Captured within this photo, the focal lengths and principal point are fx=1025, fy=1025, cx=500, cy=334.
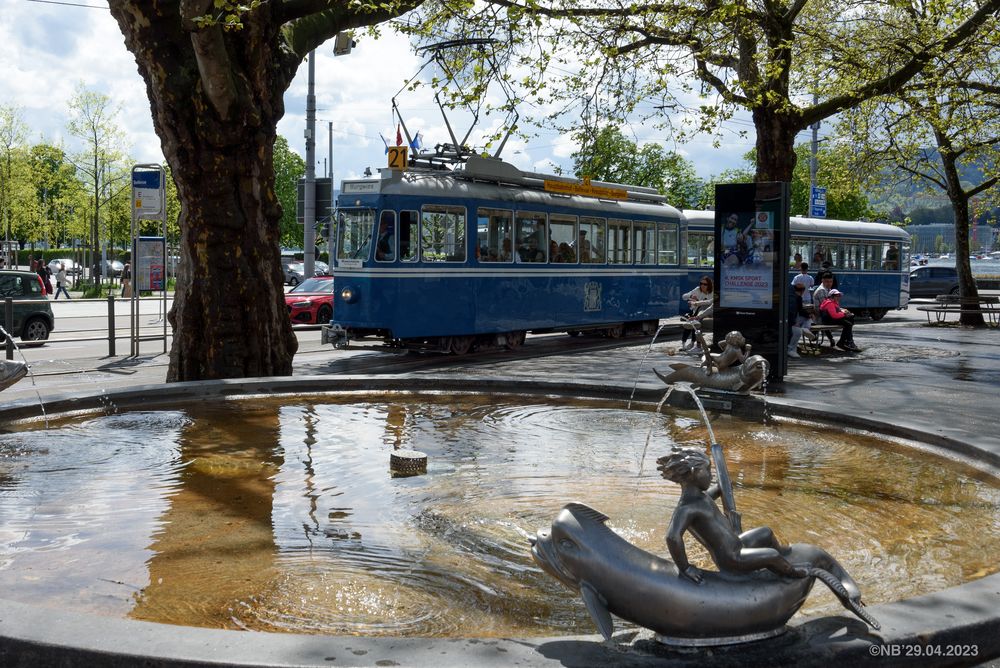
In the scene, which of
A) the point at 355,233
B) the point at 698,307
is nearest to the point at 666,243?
the point at 698,307

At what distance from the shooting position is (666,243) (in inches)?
1081

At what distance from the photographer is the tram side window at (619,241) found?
25.2 meters

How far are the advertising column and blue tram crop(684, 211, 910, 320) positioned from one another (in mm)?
15661

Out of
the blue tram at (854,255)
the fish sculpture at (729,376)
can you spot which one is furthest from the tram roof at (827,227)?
the fish sculpture at (729,376)

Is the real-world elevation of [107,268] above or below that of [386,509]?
above

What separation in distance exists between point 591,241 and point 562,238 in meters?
1.29

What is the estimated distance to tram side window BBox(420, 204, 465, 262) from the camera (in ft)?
64.8

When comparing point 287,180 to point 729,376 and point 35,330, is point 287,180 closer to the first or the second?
point 35,330

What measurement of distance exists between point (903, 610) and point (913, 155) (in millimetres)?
30149

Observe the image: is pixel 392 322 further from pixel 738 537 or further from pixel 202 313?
pixel 738 537

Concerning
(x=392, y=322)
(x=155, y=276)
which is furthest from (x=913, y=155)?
(x=155, y=276)

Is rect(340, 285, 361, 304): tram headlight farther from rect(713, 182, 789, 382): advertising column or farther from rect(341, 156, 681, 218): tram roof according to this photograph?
rect(713, 182, 789, 382): advertising column

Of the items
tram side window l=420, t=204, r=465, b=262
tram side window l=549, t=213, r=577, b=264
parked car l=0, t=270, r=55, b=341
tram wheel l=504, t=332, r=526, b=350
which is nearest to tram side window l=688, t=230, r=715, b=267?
tram side window l=549, t=213, r=577, b=264

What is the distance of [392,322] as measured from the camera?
19406 millimetres
